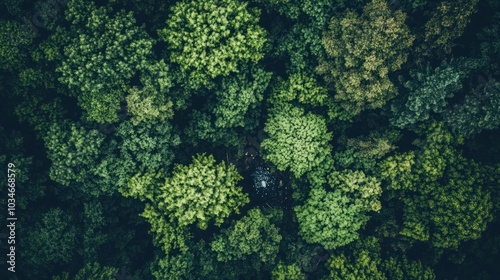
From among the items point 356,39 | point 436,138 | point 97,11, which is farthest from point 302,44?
point 97,11

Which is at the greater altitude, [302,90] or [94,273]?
[302,90]

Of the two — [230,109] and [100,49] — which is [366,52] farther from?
[100,49]

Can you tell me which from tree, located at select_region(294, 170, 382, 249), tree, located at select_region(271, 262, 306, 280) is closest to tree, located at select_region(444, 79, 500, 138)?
tree, located at select_region(294, 170, 382, 249)

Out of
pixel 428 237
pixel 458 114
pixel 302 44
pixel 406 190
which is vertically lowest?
pixel 428 237

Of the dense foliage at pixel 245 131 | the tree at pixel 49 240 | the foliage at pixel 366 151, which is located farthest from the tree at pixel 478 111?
the tree at pixel 49 240

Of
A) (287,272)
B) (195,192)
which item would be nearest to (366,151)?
(287,272)

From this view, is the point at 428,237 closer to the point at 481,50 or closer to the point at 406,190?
the point at 406,190
